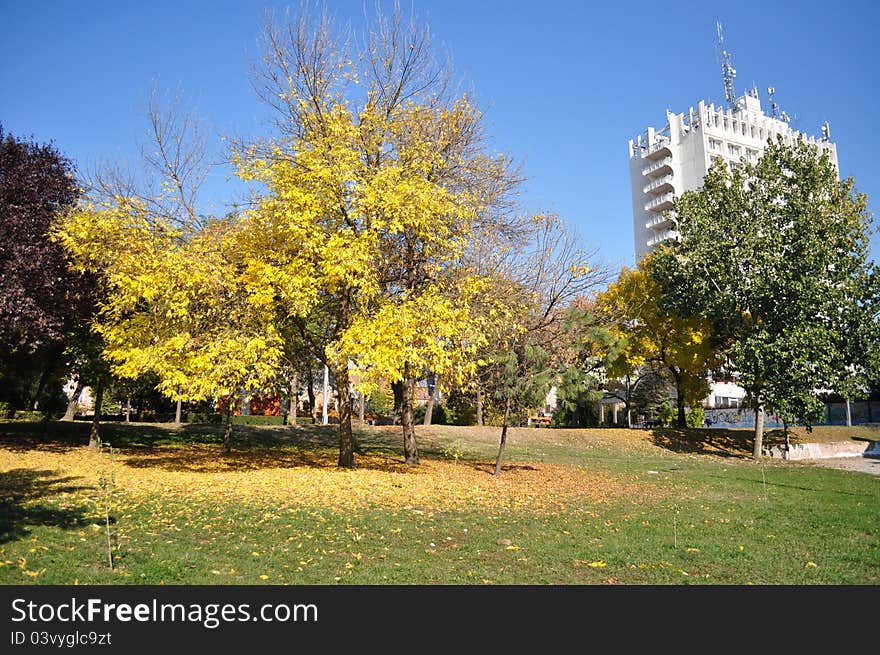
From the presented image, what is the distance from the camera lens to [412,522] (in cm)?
895

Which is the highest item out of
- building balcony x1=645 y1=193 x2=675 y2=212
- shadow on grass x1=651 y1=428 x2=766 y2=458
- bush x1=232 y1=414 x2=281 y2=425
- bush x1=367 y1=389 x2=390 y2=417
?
building balcony x1=645 y1=193 x2=675 y2=212

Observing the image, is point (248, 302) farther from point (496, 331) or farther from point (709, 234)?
point (709, 234)

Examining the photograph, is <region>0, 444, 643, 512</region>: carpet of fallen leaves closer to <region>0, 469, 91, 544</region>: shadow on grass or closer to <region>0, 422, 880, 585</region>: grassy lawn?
<region>0, 422, 880, 585</region>: grassy lawn

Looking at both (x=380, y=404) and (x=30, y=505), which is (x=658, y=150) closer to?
(x=380, y=404)

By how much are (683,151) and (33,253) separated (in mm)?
70388

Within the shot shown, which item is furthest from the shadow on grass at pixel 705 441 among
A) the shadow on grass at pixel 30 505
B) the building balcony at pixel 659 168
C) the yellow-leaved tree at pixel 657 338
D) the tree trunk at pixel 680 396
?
the building balcony at pixel 659 168

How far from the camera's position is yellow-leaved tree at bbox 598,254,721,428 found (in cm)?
3002

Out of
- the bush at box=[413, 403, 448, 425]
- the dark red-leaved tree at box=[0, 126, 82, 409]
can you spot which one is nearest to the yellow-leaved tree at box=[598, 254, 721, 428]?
the bush at box=[413, 403, 448, 425]

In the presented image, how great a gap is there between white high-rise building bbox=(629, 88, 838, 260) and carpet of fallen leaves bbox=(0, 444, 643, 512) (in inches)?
2293

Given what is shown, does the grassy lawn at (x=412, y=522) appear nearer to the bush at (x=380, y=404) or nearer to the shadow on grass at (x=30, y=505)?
the shadow on grass at (x=30, y=505)

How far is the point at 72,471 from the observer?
1309cm

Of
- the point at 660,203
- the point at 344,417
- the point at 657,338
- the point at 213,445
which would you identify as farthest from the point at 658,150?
the point at 344,417

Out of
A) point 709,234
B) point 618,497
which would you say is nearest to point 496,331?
point 618,497

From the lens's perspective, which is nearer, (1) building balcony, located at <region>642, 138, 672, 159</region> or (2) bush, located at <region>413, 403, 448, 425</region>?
(2) bush, located at <region>413, 403, 448, 425</region>
